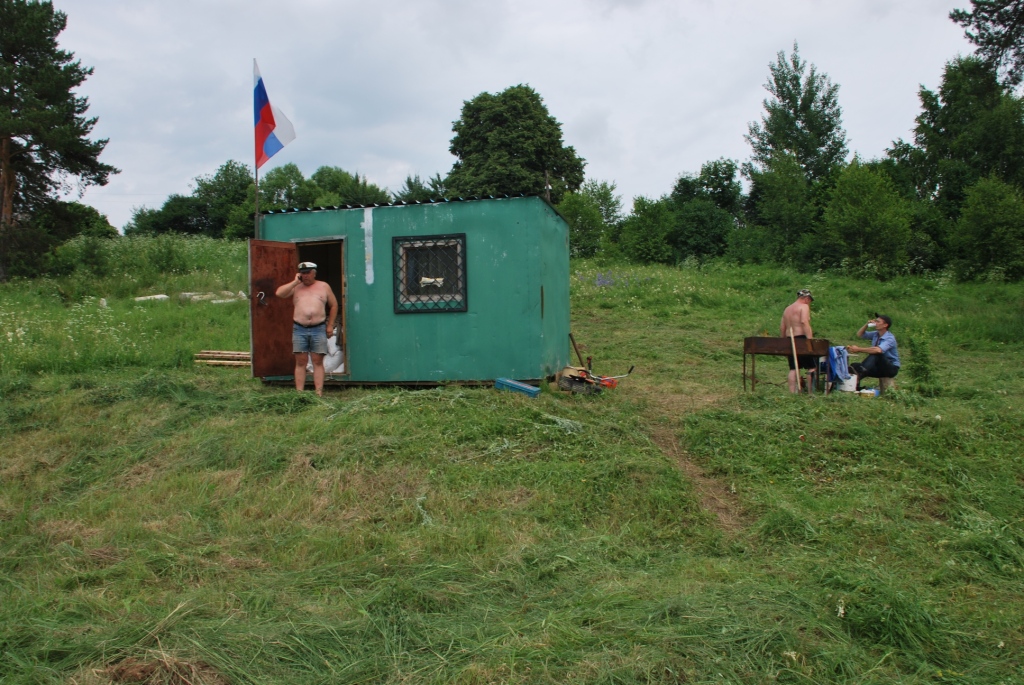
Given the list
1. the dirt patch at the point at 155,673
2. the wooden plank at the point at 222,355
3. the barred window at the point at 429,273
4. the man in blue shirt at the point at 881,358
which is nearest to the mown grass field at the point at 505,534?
the dirt patch at the point at 155,673

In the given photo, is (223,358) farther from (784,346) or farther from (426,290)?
(784,346)

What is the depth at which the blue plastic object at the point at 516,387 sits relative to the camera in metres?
7.51

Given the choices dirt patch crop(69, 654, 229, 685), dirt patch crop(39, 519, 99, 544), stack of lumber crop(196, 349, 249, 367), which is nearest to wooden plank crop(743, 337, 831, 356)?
dirt patch crop(39, 519, 99, 544)

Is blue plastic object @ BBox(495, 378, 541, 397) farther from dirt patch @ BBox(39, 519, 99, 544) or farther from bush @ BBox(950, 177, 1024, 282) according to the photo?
bush @ BBox(950, 177, 1024, 282)

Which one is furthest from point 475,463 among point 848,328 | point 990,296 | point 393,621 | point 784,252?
point 784,252

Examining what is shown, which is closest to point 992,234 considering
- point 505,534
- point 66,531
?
point 505,534

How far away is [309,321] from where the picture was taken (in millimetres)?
7832

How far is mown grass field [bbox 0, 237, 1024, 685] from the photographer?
2.93 metres

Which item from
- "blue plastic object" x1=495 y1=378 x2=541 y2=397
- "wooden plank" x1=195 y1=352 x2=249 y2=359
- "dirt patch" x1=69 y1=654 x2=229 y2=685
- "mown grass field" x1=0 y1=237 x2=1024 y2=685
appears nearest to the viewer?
"dirt patch" x1=69 y1=654 x2=229 y2=685

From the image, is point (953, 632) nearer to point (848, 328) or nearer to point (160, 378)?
point (160, 378)

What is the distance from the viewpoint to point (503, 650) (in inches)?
115

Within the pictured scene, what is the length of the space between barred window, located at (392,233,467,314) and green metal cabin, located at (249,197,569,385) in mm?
12

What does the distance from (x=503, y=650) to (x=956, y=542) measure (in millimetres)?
3132

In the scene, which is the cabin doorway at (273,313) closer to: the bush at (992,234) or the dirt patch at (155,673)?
the dirt patch at (155,673)
